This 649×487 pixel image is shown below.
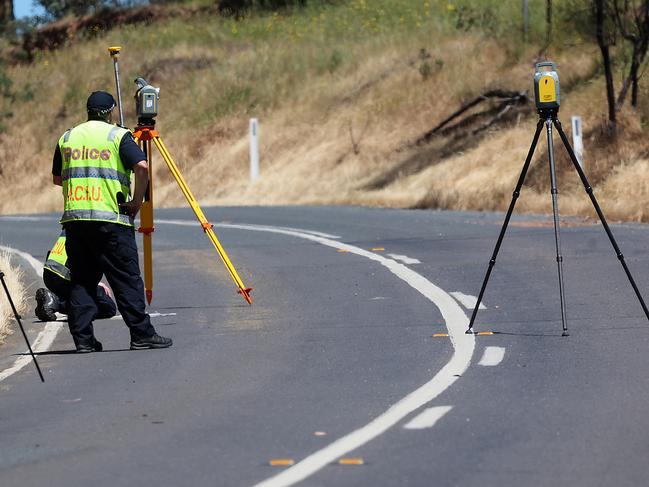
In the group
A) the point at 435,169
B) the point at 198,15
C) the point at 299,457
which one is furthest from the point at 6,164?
the point at 299,457

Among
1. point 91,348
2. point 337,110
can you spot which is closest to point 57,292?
point 91,348

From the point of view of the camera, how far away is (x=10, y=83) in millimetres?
57250

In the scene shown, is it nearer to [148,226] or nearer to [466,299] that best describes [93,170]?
[148,226]

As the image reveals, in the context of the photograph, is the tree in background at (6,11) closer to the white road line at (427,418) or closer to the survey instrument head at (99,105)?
the survey instrument head at (99,105)

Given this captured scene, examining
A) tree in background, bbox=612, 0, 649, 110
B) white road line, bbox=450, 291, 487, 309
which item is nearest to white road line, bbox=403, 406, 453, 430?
white road line, bbox=450, 291, 487, 309

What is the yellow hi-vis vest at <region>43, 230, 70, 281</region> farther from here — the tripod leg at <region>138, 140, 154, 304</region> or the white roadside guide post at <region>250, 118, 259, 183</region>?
the white roadside guide post at <region>250, 118, 259, 183</region>

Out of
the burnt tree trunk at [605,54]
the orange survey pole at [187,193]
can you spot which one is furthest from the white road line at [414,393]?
the burnt tree trunk at [605,54]

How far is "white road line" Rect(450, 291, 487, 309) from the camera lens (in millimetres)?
14164

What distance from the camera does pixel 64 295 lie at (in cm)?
1435

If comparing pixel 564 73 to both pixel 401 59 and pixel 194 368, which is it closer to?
pixel 401 59

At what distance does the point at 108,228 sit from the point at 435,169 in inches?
973

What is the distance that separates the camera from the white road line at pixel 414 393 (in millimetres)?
7387

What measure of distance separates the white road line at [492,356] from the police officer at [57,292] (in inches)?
142

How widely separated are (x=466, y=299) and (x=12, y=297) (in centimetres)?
435
